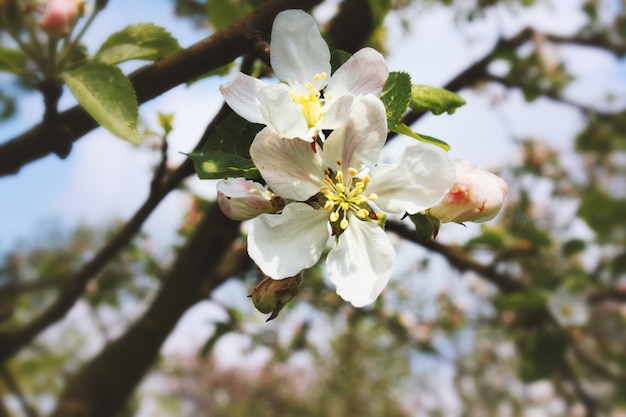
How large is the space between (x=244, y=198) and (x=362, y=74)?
0.17 meters

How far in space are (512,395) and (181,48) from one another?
8.78 metres

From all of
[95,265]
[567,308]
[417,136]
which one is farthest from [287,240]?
[567,308]

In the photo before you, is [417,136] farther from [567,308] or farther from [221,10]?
[567,308]

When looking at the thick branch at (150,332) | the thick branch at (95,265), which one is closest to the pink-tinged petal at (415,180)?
the thick branch at (95,265)

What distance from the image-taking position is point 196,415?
32.6 feet

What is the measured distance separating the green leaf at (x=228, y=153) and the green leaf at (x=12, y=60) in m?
0.33

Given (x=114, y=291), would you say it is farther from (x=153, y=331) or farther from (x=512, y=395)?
(x=512, y=395)

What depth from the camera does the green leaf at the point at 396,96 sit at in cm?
52

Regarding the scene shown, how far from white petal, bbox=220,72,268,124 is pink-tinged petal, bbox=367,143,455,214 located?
138mm

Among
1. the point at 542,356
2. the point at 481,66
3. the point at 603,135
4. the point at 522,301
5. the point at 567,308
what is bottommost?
the point at 603,135

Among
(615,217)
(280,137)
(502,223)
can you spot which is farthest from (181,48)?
(502,223)

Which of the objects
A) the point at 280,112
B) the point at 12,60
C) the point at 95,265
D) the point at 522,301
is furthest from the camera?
the point at 522,301

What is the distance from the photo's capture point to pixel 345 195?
55 centimetres

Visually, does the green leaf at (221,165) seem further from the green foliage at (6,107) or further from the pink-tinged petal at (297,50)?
the green foliage at (6,107)
